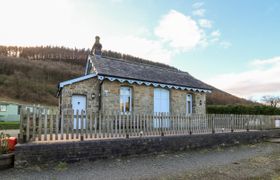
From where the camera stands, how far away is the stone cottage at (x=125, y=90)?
13.8 meters

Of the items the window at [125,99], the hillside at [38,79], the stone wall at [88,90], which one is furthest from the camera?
the hillside at [38,79]

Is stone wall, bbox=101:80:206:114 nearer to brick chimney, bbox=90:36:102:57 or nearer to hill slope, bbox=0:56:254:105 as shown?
brick chimney, bbox=90:36:102:57

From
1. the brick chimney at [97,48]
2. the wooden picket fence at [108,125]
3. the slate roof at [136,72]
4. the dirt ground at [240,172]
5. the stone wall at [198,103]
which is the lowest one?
the dirt ground at [240,172]

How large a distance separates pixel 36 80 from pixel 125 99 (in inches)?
2447

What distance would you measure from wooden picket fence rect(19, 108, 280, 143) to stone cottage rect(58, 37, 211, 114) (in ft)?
12.7

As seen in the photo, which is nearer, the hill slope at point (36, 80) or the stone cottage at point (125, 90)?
the stone cottage at point (125, 90)

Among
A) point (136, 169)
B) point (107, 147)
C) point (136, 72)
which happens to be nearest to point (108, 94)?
point (136, 72)

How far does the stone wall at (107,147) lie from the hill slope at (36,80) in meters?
29.5

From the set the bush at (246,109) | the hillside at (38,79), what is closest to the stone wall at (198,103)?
the bush at (246,109)

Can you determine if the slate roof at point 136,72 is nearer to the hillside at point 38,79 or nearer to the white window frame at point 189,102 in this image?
the white window frame at point 189,102

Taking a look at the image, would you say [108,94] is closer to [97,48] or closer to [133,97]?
[133,97]

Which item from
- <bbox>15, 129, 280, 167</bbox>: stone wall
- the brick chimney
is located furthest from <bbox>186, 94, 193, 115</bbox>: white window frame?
the brick chimney

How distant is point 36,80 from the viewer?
226ft

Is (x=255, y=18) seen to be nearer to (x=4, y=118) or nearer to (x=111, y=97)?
(x=111, y=97)
